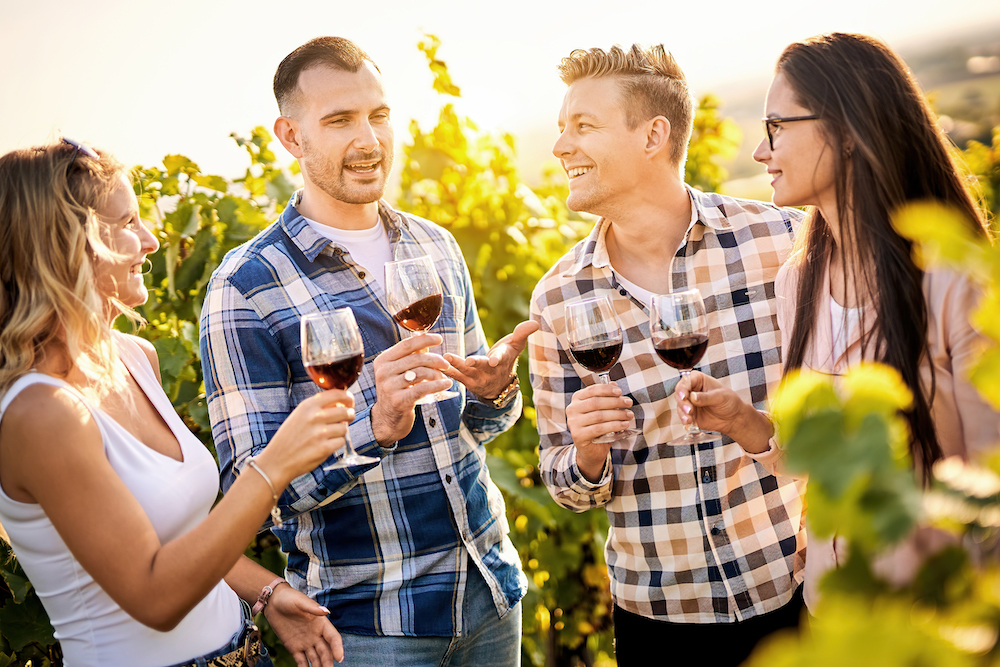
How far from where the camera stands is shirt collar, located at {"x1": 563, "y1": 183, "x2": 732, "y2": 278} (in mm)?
2557

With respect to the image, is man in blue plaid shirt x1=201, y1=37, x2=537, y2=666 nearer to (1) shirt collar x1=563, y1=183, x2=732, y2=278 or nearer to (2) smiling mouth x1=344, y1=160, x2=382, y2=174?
(2) smiling mouth x1=344, y1=160, x2=382, y2=174

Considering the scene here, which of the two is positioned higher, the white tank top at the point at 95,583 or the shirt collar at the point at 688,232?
the shirt collar at the point at 688,232

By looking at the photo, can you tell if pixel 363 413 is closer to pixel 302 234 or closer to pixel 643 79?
pixel 302 234

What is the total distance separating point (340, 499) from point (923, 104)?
1.82 metres

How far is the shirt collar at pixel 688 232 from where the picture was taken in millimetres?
2557

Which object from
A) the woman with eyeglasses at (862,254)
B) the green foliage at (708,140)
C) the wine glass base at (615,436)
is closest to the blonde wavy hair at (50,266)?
the wine glass base at (615,436)

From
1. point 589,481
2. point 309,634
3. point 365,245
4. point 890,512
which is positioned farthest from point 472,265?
point 890,512

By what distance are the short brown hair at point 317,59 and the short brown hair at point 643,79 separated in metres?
0.76

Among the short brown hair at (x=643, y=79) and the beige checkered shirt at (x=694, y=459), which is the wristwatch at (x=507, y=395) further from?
the short brown hair at (x=643, y=79)

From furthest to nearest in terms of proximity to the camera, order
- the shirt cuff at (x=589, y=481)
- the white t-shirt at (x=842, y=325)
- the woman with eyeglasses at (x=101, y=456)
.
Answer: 1. the shirt cuff at (x=589, y=481)
2. the white t-shirt at (x=842, y=325)
3. the woman with eyeglasses at (x=101, y=456)

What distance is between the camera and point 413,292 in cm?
196

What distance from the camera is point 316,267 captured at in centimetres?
236

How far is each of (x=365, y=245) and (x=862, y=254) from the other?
1.50m

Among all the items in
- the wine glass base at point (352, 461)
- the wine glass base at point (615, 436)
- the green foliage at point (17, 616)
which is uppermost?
the wine glass base at point (352, 461)
